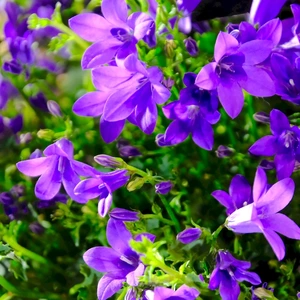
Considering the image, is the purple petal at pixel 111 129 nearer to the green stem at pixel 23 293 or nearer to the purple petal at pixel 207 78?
the purple petal at pixel 207 78

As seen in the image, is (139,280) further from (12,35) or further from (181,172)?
(12,35)

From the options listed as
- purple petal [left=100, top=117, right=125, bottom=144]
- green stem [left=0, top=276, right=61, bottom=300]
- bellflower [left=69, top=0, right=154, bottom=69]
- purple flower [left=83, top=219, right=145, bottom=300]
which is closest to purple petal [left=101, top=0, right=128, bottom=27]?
bellflower [left=69, top=0, right=154, bottom=69]

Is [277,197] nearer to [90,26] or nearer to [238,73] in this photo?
[238,73]

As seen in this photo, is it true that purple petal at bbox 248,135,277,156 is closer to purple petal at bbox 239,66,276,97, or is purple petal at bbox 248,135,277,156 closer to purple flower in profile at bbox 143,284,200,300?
purple petal at bbox 239,66,276,97

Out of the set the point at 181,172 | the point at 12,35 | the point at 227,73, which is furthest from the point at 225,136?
the point at 12,35

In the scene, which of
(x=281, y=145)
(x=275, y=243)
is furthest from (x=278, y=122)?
(x=275, y=243)

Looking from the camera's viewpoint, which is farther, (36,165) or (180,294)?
(36,165)

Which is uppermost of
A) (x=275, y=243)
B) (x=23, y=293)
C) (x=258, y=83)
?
(x=258, y=83)
